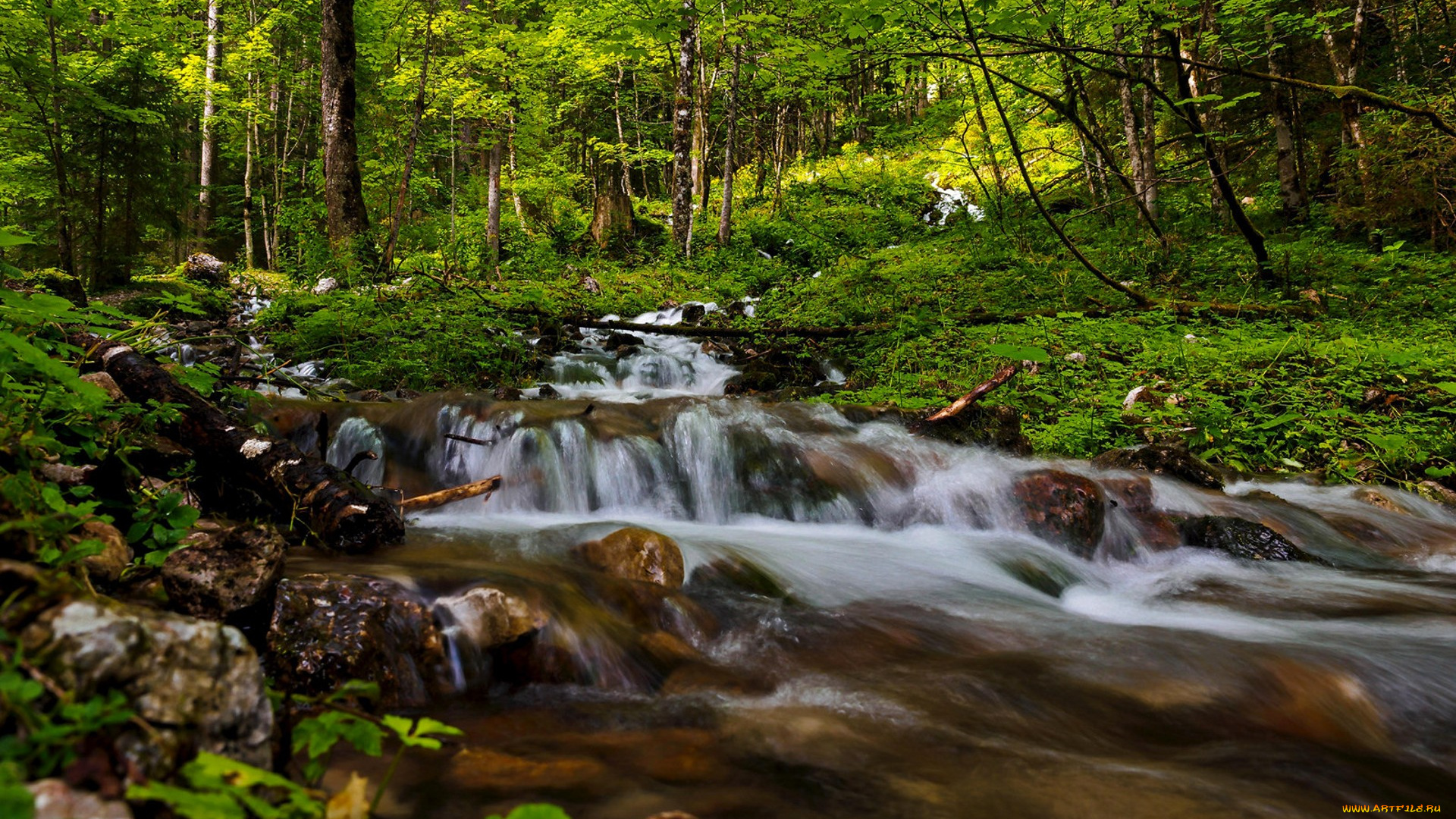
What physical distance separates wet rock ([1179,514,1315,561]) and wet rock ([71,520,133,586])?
5.72 metres

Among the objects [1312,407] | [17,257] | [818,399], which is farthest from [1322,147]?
[17,257]

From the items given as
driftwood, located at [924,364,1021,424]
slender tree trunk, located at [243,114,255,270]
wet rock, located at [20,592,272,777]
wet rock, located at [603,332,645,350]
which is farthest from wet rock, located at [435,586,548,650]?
slender tree trunk, located at [243,114,255,270]

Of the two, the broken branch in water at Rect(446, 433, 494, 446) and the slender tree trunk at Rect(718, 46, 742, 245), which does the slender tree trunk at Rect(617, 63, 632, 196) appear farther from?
the broken branch in water at Rect(446, 433, 494, 446)

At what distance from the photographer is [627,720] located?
2350 millimetres

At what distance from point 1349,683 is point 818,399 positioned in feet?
16.2

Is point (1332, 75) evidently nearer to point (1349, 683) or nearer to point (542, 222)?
point (1349, 683)

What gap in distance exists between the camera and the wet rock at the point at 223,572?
7.06 feet

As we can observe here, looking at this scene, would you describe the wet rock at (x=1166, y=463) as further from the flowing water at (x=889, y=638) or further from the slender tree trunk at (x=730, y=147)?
the slender tree trunk at (x=730, y=147)

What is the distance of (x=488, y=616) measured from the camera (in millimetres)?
2652

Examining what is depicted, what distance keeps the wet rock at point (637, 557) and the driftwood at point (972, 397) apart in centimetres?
356

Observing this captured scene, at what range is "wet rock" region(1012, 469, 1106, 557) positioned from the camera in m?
4.90

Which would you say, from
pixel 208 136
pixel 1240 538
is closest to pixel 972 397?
pixel 1240 538

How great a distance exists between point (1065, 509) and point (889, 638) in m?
2.36

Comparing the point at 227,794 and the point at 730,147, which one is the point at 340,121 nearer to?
the point at 730,147
